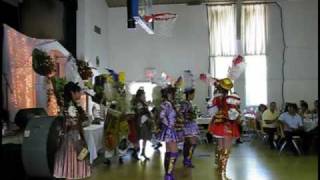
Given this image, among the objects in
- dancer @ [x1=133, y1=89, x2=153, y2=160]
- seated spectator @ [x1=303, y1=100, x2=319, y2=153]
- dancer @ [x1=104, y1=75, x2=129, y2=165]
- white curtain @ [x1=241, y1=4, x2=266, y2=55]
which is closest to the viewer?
dancer @ [x1=104, y1=75, x2=129, y2=165]

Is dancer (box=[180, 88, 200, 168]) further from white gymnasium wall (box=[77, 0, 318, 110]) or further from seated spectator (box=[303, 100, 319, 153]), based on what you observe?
white gymnasium wall (box=[77, 0, 318, 110])

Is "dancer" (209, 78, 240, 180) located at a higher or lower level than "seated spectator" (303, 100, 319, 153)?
higher

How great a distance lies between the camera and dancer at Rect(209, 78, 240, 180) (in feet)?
19.3

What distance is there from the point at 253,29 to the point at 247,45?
1.68 ft

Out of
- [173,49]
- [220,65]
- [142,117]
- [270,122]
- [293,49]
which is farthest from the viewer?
[173,49]

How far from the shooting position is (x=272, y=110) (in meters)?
10.5

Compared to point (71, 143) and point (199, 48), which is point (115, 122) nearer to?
point (71, 143)

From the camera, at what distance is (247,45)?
13.4 metres

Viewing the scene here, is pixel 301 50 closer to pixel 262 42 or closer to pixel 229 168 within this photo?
pixel 262 42

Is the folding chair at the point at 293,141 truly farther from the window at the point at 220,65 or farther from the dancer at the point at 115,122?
the window at the point at 220,65

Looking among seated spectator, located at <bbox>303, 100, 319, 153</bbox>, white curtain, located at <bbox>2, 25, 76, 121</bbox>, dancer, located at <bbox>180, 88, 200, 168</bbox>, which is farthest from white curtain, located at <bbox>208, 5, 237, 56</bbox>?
white curtain, located at <bbox>2, 25, 76, 121</bbox>

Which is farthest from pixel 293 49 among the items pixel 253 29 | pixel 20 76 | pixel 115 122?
pixel 20 76

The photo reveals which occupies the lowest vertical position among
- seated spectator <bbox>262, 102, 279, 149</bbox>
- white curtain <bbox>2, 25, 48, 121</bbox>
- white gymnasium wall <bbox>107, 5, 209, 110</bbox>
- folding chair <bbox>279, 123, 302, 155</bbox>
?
folding chair <bbox>279, 123, 302, 155</bbox>

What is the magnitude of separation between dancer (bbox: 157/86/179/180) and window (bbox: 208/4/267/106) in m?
7.86
